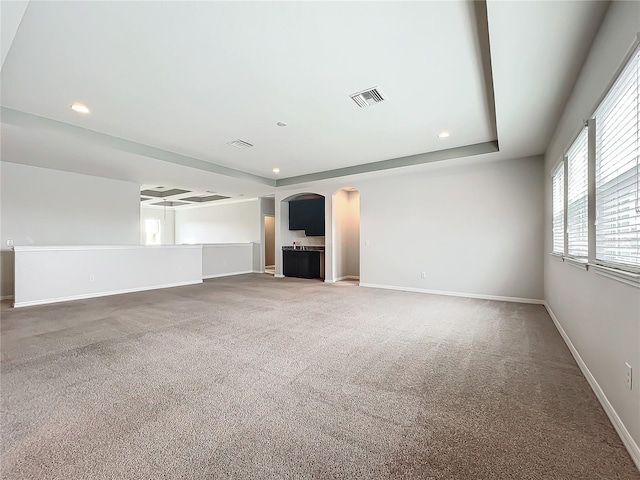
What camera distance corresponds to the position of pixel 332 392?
79.8 inches

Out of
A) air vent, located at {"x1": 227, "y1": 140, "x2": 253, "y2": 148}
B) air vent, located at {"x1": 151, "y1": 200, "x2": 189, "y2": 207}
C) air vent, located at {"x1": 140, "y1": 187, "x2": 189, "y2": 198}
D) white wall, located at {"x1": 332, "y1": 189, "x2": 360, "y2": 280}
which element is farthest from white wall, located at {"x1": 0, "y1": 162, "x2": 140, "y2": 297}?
white wall, located at {"x1": 332, "y1": 189, "x2": 360, "y2": 280}

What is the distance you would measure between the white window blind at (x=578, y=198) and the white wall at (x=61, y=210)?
826cm

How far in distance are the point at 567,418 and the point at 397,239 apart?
15.2ft

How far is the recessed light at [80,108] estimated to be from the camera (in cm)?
329

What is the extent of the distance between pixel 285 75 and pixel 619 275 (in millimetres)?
2922

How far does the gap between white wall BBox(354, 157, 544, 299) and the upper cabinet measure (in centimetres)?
180

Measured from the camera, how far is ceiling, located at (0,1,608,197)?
1.98 meters

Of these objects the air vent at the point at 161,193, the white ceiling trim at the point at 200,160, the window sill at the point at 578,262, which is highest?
the air vent at the point at 161,193

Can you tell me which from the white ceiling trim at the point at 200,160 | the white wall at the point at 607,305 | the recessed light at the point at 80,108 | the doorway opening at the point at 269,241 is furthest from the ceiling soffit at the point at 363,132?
the doorway opening at the point at 269,241

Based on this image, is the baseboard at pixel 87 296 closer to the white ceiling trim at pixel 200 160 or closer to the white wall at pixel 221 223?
the white ceiling trim at pixel 200 160

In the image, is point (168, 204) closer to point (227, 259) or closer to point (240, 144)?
point (227, 259)

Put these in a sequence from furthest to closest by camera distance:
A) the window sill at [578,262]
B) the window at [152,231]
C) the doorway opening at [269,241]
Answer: the window at [152,231], the doorway opening at [269,241], the window sill at [578,262]

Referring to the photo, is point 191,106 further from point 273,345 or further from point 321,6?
point 273,345

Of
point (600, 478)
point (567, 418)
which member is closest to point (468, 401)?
point (567, 418)
